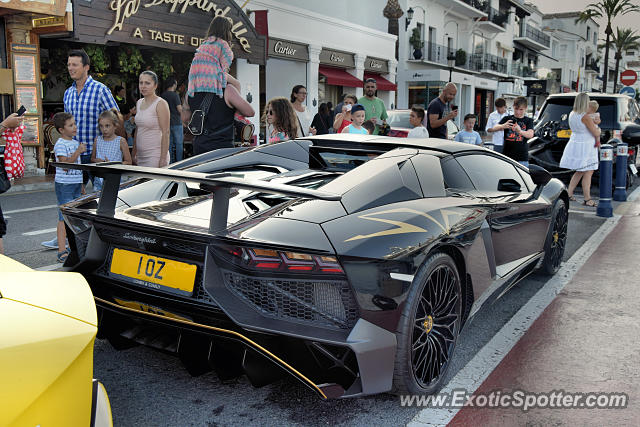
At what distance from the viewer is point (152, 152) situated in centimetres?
521

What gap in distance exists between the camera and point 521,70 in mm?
52719

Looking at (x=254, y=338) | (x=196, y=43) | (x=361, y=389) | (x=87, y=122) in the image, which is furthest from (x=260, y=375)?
(x=196, y=43)

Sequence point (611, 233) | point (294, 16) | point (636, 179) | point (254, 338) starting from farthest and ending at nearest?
1. point (294, 16)
2. point (636, 179)
3. point (611, 233)
4. point (254, 338)

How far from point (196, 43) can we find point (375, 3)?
1264cm

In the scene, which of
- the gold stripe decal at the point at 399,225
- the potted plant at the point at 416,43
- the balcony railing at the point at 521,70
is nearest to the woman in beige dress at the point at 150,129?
the gold stripe decal at the point at 399,225

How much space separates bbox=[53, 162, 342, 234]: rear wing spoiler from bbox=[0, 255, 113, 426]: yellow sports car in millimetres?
698

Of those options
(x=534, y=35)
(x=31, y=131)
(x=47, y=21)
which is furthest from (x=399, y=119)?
(x=534, y=35)

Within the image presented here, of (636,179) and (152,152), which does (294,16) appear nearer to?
(636,179)

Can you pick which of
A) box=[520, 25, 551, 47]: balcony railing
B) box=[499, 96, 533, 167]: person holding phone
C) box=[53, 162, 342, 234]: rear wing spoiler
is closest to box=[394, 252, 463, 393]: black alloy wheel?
box=[53, 162, 342, 234]: rear wing spoiler

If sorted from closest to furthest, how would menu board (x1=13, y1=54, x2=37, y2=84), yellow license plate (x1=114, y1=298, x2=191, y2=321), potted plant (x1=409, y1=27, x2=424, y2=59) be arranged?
1. yellow license plate (x1=114, y1=298, x2=191, y2=321)
2. menu board (x1=13, y1=54, x2=37, y2=84)
3. potted plant (x1=409, y1=27, x2=424, y2=59)

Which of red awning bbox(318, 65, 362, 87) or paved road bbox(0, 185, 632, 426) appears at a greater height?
red awning bbox(318, 65, 362, 87)

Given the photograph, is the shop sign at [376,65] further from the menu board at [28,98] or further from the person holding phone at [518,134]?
the person holding phone at [518,134]

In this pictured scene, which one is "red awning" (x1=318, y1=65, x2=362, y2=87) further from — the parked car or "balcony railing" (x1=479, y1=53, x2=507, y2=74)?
"balcony railing" (x1=479, y1=53, x2=507, y2=74)

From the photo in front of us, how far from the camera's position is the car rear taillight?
91.6 inches
